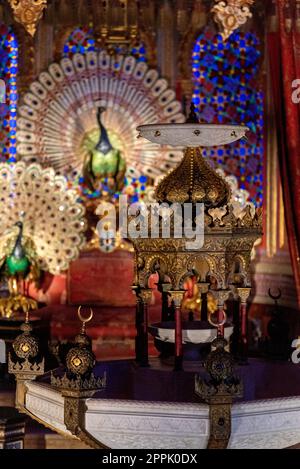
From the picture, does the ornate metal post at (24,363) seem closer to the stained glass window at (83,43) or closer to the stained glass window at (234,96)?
the stained glass window at (234,96)

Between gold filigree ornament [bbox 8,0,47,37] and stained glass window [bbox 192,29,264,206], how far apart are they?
5.49ft

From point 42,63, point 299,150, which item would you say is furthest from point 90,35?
point 299,150

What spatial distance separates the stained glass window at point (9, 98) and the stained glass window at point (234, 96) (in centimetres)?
150

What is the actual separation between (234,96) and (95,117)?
46.1 inches

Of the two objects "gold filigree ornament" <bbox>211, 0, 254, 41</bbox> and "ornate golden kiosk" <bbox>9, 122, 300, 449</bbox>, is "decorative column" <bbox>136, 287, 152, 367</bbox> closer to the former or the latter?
"ornate golden kiosk" <bbox>9, 122, 300, 449</bbox>

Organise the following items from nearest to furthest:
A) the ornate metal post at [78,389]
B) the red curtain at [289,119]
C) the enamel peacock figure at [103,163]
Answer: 1. the ornate metal post at [78,389]
2. the red curtain at [289,119]
3. the enamel peacock figure at [103,163]

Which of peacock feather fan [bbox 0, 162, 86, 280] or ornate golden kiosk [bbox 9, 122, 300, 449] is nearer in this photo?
ornate golden kiosk [bbox 9, 122, 300, 449]

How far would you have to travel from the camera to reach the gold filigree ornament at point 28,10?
858 centimetres

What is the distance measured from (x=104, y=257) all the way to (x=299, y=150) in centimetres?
208

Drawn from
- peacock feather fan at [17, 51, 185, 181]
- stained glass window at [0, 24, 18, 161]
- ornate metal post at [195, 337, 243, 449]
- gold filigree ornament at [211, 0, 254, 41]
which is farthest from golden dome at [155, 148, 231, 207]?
stained glass window at [0, 24, 18, 161]

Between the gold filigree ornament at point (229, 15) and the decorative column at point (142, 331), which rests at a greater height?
the gold filigree ornament at point (229, 15)

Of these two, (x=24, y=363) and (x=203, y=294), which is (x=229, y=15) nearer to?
(x=203, y=294)

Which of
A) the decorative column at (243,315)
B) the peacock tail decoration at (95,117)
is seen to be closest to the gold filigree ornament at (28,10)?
the peacock tail decoration at (95,117)

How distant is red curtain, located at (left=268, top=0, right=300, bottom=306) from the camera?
27.0 feet
